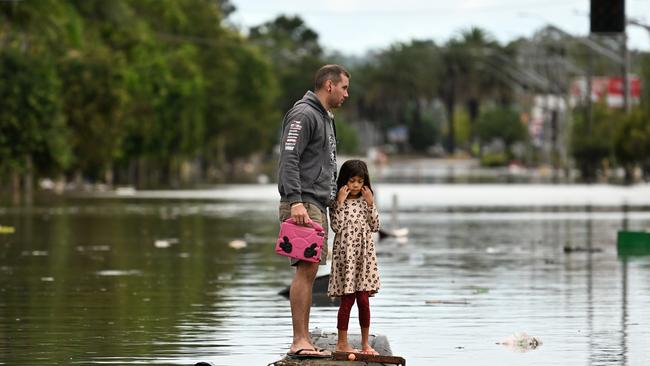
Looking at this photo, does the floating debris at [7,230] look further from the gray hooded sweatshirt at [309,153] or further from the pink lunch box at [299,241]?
the pink lunch box at [299,241]

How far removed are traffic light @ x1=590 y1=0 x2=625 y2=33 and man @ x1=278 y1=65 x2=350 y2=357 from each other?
1619 cm

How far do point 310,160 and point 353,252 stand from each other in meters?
0.70

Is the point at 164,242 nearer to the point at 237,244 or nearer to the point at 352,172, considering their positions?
the point at 237,244

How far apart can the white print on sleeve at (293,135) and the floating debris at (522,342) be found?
113 inches

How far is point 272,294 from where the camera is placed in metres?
20.3

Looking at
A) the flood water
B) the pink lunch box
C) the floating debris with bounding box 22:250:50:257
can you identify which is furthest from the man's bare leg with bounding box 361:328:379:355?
the floating debris with bounding box 22:250:50:257

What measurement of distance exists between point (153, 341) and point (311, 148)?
114 inches

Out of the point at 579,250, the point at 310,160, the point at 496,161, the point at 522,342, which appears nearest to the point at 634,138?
the point at 579,250

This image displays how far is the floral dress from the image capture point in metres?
12.9

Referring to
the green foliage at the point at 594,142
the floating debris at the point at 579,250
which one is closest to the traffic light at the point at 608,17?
the floating debris at the point at 579,250

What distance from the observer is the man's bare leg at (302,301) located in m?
12.8

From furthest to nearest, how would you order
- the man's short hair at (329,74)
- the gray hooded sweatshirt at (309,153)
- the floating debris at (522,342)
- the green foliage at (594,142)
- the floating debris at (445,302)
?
the green foliage at (594,142) → the floating debris at (445,302) → the floating debris at (522,342) → the man's short hair at (329,74) → the gray hooded sweatshirt at (309,153)

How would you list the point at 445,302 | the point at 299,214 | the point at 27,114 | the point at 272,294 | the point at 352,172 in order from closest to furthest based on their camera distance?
the point at 299,214, the point at 352,172, the point at 445,302, the point at 272,294, the point at 27,114

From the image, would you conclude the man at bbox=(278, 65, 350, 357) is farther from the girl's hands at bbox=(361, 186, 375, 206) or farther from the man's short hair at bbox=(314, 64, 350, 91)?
the girl's hands at bbox=(361, 186, 375, 206)
